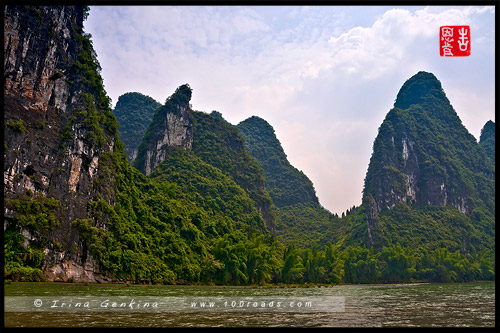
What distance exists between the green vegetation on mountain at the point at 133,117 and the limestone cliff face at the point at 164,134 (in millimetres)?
28421

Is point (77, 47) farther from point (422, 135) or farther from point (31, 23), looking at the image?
point (422, 135)

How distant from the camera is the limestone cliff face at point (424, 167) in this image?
74.1m

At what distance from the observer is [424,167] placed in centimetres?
7819

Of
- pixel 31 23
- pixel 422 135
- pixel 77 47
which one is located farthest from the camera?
pixel 422 135

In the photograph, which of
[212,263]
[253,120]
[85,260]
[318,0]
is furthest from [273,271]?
[253,120]

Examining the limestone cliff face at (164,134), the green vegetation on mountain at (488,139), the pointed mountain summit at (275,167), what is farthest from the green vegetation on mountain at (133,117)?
the green vegetation on mountain at (488,139)

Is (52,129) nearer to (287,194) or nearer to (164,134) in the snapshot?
(164,134)

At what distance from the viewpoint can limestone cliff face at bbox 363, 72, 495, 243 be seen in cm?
7412

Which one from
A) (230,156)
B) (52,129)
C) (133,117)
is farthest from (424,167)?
(52,129)

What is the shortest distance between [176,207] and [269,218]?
24.8 metres

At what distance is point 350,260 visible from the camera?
2045 inches

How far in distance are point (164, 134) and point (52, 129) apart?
91.3ft

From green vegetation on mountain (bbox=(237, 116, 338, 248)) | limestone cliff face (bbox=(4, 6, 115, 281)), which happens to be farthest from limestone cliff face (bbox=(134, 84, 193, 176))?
green vegetation on mountain (bbox=(237, 116, 338, 248))

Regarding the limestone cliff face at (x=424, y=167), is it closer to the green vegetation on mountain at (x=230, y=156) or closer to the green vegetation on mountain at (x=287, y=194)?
the green vegetation on mountain at (x=287, y=194)
